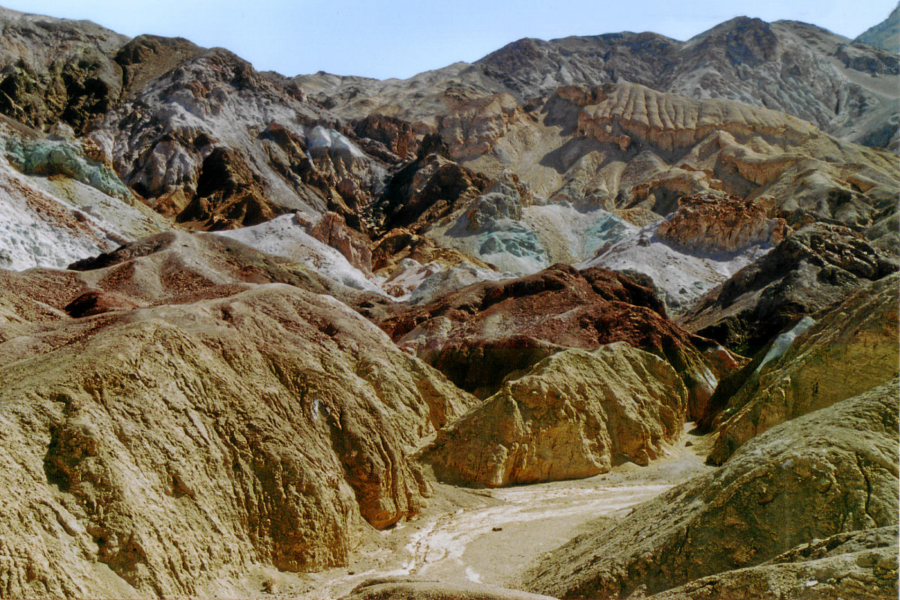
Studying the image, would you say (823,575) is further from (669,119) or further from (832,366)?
(669,119)

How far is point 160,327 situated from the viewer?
1642cm

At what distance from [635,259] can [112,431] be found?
57.2 meters

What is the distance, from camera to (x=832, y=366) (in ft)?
72.6

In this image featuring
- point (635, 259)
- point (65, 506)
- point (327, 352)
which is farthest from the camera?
point (635, 259)

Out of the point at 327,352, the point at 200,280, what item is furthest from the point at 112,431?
the point at 200,280

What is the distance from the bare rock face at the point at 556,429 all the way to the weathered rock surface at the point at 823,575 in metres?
13.2

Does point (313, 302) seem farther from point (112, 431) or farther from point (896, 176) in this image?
point (896, 176)

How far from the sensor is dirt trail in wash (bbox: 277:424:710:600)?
49.2ft

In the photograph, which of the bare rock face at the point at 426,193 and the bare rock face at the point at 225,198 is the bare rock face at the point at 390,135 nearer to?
the bare rock face at the point at 426,193

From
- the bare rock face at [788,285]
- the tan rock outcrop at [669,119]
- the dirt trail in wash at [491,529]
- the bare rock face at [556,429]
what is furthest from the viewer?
the tan rock outcrop at [669,119]

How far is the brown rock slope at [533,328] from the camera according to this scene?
114ft

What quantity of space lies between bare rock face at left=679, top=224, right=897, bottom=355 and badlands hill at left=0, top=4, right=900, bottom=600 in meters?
0.25

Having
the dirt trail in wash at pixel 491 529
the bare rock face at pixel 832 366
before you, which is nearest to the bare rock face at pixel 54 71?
the dirt trail in wash at pixel 491 529

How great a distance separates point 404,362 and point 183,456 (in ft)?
44.0
